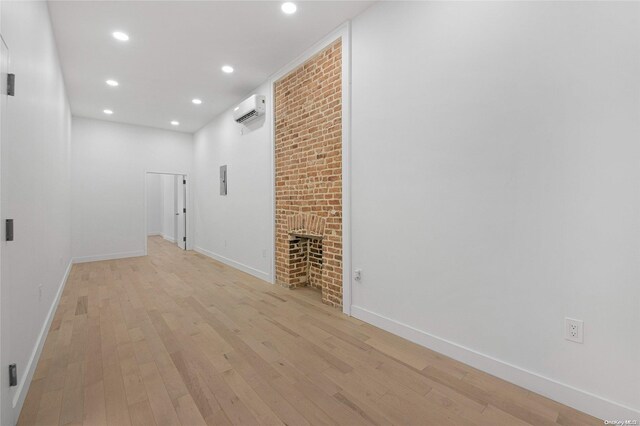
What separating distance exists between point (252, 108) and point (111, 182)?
414 centimetres

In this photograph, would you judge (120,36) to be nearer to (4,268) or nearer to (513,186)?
(4,268)

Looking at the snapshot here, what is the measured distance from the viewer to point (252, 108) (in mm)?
4305

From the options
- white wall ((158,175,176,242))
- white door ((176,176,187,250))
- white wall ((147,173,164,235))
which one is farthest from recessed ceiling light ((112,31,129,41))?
white wall ((147,173,164,235))

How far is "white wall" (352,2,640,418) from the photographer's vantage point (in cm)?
149

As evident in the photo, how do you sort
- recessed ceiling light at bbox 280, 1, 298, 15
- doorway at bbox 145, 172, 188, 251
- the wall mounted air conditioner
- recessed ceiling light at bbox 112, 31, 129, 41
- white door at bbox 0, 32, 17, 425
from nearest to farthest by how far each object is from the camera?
white door at bbox 0, 32, 17, 425 → recessed ceiling light at bbox 280, 1, 298, 15 → recessed ceiling light at bbox 112, 31, 129, 41 → the wall mounted air conditioner → doorway at bbox 145, 172, 188, 251

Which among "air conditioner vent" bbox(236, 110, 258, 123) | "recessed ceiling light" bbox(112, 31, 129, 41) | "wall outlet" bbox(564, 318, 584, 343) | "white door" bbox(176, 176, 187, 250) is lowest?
"wall outlet" bbox(564, 318, 584, 343)

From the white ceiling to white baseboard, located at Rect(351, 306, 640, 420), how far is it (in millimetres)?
3038

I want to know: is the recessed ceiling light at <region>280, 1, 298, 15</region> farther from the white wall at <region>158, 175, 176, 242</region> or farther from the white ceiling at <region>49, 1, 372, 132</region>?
the white wall at <region>158, 175, 176, 242</region>

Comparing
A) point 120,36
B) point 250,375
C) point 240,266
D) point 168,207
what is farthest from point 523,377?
point 168,207

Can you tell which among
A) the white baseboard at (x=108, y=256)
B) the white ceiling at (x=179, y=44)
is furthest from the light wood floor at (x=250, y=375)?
the white baseboard at (x=108, y=256)

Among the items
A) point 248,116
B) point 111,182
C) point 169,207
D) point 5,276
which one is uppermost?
point 248,116

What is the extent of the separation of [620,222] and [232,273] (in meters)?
4.58

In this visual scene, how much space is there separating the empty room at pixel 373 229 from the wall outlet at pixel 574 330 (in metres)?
0.01

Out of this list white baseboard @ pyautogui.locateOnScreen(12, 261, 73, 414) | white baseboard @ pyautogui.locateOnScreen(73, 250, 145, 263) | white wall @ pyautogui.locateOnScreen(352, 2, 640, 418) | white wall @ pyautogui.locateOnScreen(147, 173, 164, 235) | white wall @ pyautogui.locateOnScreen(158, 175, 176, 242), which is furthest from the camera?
white wall @ pyautogui.locateOnScreen(147, 173, 164, 235)
